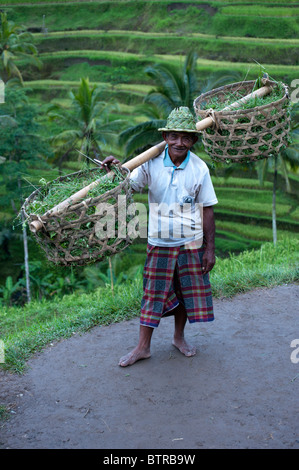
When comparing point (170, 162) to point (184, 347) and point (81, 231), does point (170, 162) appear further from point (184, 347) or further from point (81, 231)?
point (184, 347)

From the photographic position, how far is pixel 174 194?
10.3 ft

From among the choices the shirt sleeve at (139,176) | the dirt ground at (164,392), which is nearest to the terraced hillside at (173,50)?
the dirt ground at (164,392)

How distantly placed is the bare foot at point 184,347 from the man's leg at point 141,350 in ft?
0.71

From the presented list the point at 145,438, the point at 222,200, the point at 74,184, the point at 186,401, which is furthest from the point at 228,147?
the point at 222,200

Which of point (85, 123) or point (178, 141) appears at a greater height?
point (85, 123)

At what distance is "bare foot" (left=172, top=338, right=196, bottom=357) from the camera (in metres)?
3.53

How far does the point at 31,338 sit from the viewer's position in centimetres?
398

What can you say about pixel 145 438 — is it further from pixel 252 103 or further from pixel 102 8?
pixel 102 8

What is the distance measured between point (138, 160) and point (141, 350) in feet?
3.86

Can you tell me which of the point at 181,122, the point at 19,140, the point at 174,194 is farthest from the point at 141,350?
the point at 19,140

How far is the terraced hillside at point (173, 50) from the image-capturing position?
17125 millimetres

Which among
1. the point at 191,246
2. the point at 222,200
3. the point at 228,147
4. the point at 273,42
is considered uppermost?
the point at 273,42
